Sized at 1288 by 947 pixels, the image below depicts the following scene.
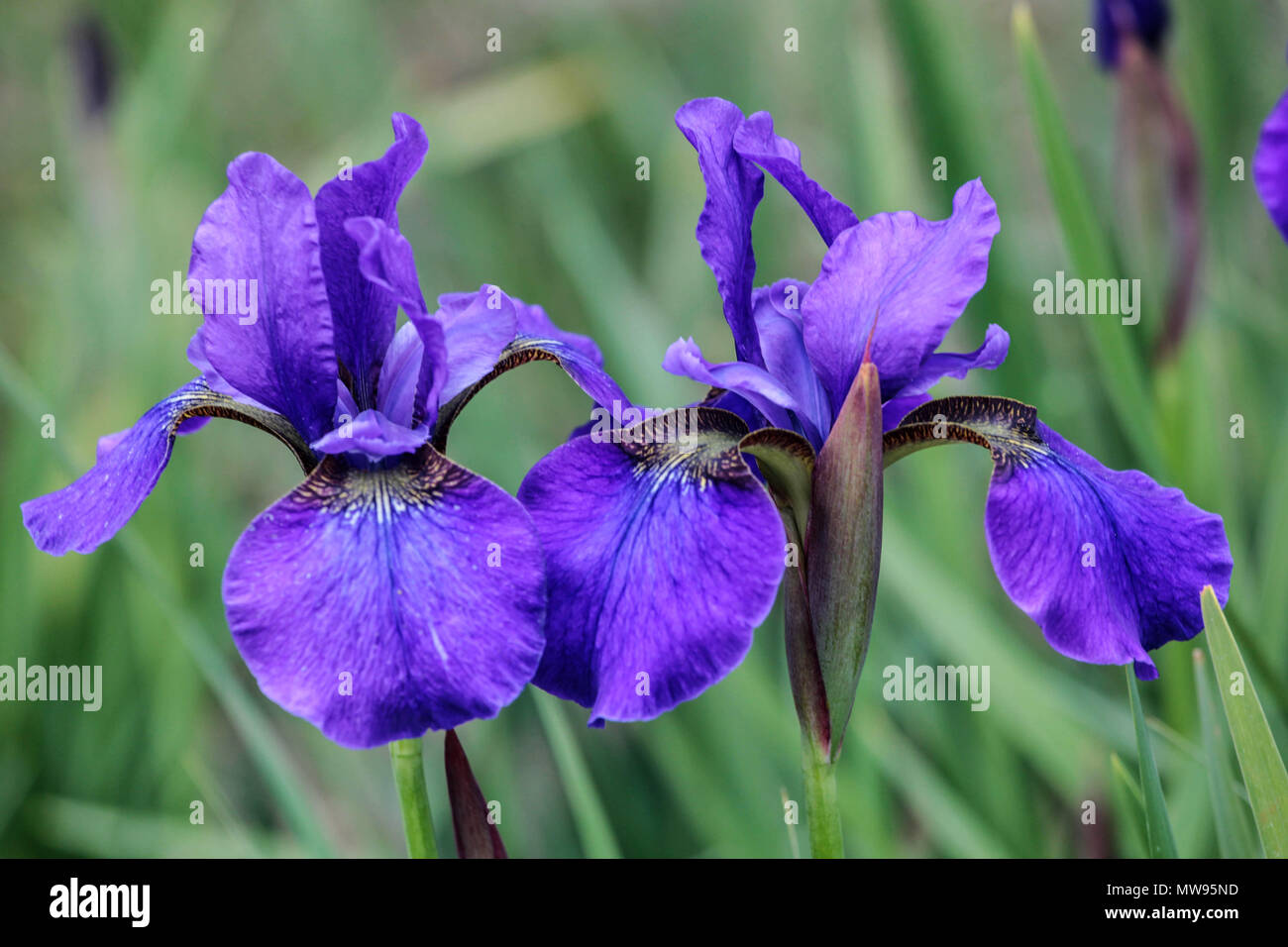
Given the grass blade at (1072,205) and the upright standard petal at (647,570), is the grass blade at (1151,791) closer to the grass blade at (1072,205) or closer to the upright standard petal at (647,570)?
the upright standard petal at (647,570)

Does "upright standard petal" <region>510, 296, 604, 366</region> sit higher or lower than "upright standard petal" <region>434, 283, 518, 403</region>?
higher

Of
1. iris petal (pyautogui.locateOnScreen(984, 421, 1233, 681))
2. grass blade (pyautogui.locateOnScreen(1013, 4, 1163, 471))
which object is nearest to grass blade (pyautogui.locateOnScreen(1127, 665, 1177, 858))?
iris petal (pyautogui.locateOnScreen(984, 421, 1233, 681))

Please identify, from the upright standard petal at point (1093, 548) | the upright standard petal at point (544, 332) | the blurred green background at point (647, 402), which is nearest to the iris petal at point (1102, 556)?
the upright standard petal at point (1093, 548)

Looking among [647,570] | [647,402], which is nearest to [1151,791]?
[647,570]

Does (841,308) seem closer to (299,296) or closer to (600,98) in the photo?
(299,296)

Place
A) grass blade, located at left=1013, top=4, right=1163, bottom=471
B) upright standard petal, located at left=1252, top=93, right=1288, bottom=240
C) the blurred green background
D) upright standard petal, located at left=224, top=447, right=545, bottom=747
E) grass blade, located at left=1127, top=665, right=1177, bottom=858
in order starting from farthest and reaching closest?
the blurred green background → grass blade, located at left=1013, top=4, right=1163, bottom=471 → upright standard petal, located at left=1252, top=93, right=1288, bottom=240 → grass blade, located at left=1127, top=665, right=1177, bottom=858 → upright standard petal, located at left=224, top=447, right=545, bottom=747

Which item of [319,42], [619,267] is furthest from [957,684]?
[319,42]

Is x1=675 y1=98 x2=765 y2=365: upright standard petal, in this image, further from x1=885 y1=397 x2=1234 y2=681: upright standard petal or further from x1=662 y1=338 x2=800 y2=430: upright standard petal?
x1=885 y1=397 x2=1234 y2=681: upright standard petal

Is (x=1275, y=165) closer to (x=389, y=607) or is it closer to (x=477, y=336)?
(x=477, y=336)
